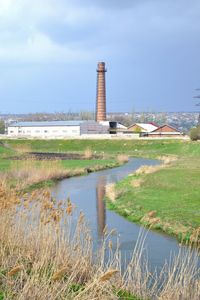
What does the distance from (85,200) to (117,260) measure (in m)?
14.2

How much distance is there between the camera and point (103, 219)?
17.6 meters

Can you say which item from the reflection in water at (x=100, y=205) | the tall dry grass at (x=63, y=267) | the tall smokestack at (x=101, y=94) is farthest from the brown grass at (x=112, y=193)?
the tall smokestack at (x=101, y=94)

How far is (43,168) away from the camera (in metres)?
30.0

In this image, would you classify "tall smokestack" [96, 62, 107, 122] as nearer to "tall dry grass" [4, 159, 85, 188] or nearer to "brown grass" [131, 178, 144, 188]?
"tall dry grass" [4, 159, 85, 188]

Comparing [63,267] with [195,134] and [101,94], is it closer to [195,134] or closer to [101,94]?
[195,134]

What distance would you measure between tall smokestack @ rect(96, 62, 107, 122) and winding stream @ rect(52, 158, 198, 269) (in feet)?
167

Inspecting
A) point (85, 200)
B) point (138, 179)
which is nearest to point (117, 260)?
point (85, 200)

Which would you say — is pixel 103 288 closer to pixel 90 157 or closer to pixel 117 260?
pixel 117 260

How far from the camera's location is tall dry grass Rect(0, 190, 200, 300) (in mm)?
6730

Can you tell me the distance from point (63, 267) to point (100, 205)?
1404 cm

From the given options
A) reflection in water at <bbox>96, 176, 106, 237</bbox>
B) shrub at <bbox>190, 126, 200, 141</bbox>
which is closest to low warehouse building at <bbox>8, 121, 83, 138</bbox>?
shrub at <bbox>190, 126, 200, 141</bbox>

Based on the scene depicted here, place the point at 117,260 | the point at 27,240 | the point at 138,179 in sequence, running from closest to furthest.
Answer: the point at 117,260 < the point at 27,240 < the point at 138,179

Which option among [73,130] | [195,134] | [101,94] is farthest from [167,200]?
[101,94]

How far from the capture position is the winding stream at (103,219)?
42.1 ft
